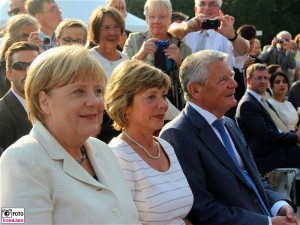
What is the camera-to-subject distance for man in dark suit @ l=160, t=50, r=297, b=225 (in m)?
3.69

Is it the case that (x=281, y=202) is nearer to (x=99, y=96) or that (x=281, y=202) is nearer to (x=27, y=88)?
(x=99, y=96)

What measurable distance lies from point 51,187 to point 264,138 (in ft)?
15.2

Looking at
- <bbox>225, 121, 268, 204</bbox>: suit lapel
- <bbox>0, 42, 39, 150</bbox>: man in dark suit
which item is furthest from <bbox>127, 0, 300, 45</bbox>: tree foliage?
<bbox>0, 42, 39, 150</bbox>: man in dark suit

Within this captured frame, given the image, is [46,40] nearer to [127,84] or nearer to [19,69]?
[19,69]

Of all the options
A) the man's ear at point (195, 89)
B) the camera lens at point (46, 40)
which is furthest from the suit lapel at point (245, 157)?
the camera lens at point (46, 40)

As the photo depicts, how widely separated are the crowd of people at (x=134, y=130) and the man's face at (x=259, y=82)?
243mm

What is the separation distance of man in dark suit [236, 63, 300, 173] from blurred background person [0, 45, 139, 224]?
163 inches

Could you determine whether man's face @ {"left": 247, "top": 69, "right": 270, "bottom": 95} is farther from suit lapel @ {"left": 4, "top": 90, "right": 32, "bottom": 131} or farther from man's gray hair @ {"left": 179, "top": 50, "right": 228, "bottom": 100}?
suit lapel @ {"left": 4, "top": 90, "right": 32, "bottom": 131}

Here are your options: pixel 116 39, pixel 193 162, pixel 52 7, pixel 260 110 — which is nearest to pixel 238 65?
pixel 260 110

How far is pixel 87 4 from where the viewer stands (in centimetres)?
1052

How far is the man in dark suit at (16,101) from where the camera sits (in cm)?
386

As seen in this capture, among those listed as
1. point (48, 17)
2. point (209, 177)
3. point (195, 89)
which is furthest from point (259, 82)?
point (209, 177)

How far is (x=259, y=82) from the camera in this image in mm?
7105

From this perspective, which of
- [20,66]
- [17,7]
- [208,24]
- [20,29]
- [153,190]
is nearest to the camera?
[153,190]
